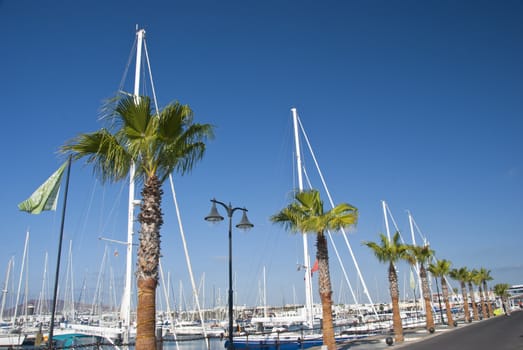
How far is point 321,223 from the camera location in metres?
19.0

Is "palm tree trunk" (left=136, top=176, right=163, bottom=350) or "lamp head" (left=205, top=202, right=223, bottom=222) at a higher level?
"lamp head" (left=205, top=202, right=223, bottom=222)

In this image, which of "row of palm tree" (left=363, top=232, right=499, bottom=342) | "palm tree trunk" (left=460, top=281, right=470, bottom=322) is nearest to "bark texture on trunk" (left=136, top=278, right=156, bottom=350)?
"row of palm tree" (left=363, top=232, right=499, bottom=342)

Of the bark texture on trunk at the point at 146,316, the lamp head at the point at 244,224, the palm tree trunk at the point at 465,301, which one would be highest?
the lamp head at the point at 244,224

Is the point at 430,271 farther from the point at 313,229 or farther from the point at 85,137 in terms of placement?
the point at 85,137

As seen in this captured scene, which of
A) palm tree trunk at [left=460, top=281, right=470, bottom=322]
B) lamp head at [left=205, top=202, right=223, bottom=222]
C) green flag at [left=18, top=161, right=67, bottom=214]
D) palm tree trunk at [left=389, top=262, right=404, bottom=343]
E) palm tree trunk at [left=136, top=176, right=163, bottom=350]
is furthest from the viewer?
palm tree trunk at [left=460, top=281, right=470, bottom=322]

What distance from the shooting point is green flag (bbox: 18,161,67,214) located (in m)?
12.0

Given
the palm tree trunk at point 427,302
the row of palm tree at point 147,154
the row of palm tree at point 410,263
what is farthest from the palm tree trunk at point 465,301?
the row of palm tree at point 147,154

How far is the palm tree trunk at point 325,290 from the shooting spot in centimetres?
1861

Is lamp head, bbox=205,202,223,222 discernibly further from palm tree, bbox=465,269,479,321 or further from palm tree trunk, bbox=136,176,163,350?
palm tree, bbox=465,269,479,321

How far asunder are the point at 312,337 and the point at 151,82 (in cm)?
2264

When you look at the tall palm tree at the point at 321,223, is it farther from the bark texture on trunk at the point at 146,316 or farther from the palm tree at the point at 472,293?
the palm tree at the point at 472,293

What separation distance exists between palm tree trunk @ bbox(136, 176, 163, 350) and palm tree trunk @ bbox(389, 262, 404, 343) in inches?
839

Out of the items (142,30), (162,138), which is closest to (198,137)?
(162,138)

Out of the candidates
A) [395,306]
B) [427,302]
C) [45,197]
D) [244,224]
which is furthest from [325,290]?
[427,302]
